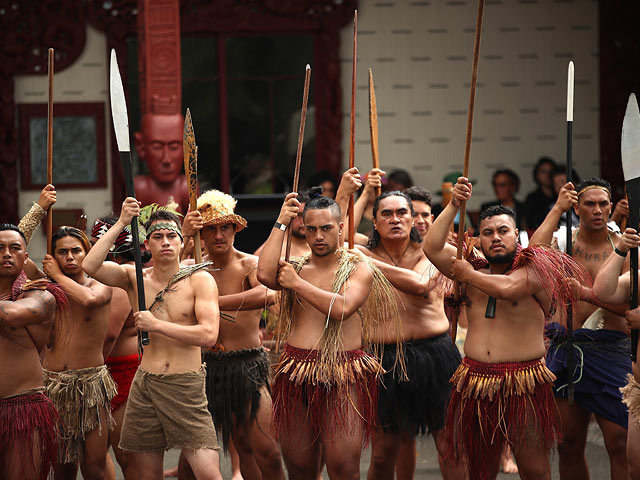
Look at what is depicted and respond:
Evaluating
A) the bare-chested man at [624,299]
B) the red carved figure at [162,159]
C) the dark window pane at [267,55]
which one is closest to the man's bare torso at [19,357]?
the bare-chested man at [624,299]

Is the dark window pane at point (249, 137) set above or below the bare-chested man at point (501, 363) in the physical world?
above

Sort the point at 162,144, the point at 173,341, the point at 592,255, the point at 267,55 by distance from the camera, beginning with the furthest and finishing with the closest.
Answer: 1. the point at 267,55
2. the point at 162,144
3. the point at 592,255
4. the point at 173,341

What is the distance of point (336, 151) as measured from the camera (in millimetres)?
11016

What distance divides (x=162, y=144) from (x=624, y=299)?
440 cm

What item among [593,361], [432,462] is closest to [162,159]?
[432,462]

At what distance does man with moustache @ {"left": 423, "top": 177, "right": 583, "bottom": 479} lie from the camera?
18.4 ft

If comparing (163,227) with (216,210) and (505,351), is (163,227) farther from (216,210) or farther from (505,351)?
(505,351)

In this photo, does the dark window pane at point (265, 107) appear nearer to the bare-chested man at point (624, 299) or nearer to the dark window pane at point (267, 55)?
the dark window pane at point (267, 55)

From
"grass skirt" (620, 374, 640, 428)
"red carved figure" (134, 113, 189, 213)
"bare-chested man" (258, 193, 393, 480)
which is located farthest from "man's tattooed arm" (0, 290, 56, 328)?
"red carved figure" (134, 113, 189, 213)

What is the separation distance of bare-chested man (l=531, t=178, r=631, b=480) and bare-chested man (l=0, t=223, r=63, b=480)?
9.61 ft

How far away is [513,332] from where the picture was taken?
223 inches

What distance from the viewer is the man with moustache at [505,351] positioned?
18.4 ft

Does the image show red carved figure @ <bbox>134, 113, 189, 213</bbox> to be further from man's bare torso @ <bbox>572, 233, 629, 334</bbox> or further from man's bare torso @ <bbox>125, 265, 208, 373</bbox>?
man's bare torso @ <bbox>572, 233, 629, 334</bbox>

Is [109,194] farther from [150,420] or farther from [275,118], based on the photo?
[150,420]
